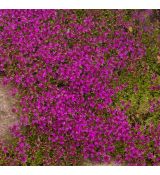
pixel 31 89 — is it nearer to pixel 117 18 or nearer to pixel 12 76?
pixel 12 76

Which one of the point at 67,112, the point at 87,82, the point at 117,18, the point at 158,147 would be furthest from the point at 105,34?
the point at 158,147

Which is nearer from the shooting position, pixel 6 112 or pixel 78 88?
pixel 6 112

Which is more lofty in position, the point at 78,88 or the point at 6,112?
the point at 78,88
